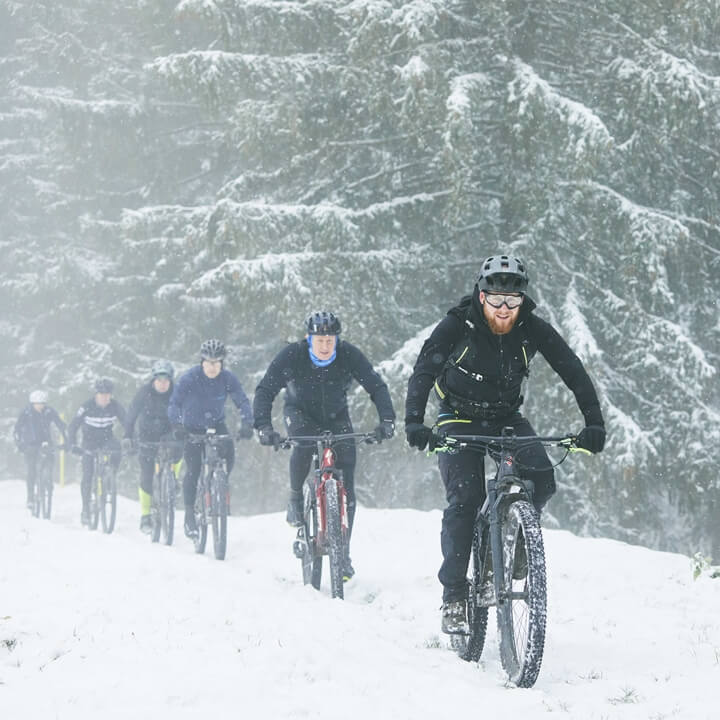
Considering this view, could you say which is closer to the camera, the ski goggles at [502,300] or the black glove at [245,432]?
the ski goggles at [502,300]

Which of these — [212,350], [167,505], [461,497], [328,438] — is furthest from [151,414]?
[461,497]

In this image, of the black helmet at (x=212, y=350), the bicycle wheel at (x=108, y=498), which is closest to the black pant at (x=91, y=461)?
the bicycle wheel at (x=108, y=498)

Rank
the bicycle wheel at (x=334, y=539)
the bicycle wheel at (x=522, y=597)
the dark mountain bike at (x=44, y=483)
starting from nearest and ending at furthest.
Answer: the bicycle wheel at (x=522, y=597) → the bicycle wheel at (x=334, y=539) → the dark mountain bike at (x=44, y=483)

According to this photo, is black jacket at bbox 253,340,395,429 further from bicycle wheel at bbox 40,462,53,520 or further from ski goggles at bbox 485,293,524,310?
bicycle wheel at bbox 40,462,53,520

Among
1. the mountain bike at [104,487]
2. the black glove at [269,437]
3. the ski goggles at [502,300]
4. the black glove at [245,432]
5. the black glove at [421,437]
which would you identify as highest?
the ski goggles at [502,300]

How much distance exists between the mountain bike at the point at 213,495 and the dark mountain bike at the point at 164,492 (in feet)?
4.96

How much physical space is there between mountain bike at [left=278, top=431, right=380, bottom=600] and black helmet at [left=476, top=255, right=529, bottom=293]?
296cm

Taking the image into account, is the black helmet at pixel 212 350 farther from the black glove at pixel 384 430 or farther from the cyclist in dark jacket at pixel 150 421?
the black glove at pixel 384 430

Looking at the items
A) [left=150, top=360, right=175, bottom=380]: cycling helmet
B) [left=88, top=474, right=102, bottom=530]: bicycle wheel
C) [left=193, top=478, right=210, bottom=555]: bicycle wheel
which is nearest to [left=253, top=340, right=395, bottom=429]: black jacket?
[left=193, top=478, right=210, bottom=555]: bicycle wheel

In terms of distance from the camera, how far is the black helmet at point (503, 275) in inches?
225

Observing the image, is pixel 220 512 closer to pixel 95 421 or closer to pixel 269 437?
pixel 269 437

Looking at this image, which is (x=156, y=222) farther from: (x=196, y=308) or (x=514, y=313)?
(x=514, y=313)

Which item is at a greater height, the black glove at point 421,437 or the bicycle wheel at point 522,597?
the black glove at point 421,437

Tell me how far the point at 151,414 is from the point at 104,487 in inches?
128
